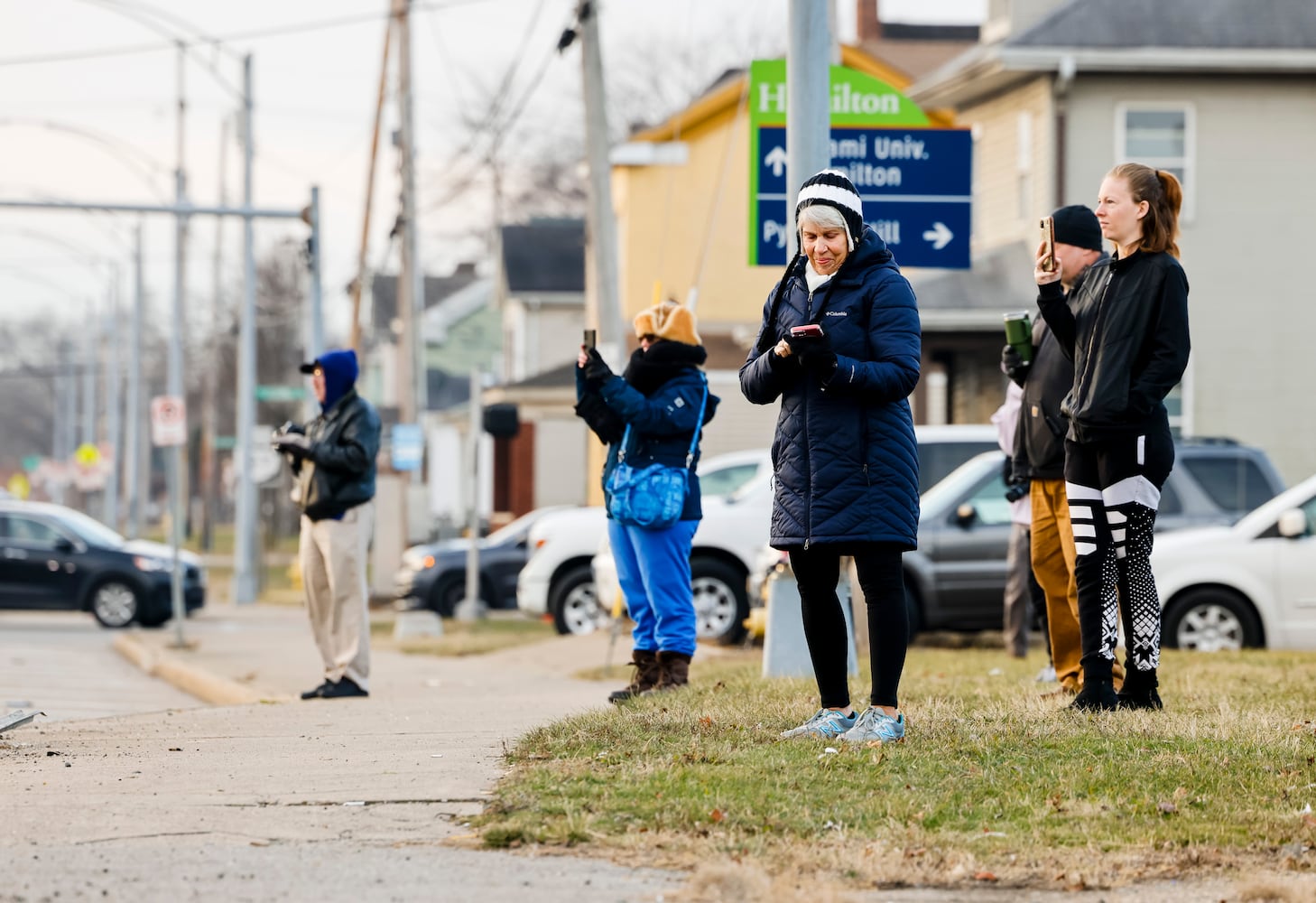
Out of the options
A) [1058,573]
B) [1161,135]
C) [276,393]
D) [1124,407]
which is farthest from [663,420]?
[276,393]

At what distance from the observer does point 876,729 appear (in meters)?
6.73

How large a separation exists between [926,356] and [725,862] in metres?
22.9

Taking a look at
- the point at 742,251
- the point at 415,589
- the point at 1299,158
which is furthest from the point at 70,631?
the point at 1299,158

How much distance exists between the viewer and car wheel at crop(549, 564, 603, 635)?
1869 cm

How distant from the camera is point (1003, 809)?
5.66 metres

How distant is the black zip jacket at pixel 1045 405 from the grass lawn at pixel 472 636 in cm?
1013

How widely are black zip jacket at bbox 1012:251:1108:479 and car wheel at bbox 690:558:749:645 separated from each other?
820 centimetres

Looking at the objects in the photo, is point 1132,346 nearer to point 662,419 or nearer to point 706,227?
point 662,419

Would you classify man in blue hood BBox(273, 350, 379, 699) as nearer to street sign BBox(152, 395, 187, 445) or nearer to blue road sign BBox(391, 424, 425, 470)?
street sign BBox(152, 395, 187, 445)

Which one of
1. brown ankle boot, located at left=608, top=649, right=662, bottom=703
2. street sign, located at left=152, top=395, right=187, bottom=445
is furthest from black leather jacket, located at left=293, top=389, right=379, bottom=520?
street sign, located at left=152, top=395, right=187, bottom=445

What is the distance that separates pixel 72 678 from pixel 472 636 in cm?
426

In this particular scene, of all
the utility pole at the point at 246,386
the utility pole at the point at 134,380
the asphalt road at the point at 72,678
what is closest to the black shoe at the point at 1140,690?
the asphalt road at the point at 72,678

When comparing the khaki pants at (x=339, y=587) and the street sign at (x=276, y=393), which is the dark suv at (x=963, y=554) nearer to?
the khaki pants at (x=339, y=587)

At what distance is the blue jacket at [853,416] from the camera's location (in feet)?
21.8
